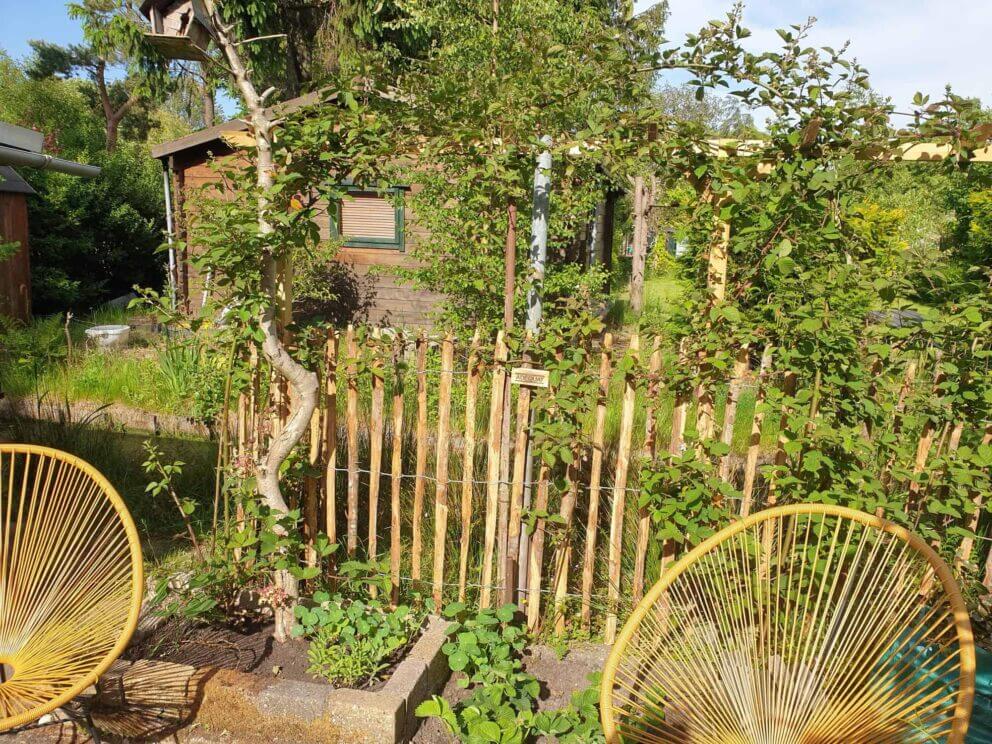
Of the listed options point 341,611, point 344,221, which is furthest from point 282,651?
point 344,221

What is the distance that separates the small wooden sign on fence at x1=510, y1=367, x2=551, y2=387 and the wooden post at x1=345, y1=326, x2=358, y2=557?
25.2 inches

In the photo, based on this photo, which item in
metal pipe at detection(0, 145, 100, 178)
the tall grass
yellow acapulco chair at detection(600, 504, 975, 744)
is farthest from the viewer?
the tall grass

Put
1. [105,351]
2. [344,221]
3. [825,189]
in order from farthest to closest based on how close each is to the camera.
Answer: [344,221], [105,351], [825,189]

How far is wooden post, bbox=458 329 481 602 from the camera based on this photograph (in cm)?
282

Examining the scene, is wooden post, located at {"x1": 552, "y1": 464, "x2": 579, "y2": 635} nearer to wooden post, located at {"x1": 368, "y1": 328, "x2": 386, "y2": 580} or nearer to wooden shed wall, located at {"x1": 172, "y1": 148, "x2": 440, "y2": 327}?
wooden post, located at {"x1": 368, "y1": 328, "x2": 386, "y2": 580}

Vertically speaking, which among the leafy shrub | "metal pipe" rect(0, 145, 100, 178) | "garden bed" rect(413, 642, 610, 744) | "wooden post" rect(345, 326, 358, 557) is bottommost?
"garden bed" rect(413, 642, 610, 744)

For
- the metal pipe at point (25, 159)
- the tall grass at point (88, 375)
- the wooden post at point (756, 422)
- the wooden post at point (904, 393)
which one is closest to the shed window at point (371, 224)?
the tall grass at point (88, 375)

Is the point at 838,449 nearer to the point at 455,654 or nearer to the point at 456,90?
the point at 455,654

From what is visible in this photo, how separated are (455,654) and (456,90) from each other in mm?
2176

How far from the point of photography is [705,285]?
112 inches

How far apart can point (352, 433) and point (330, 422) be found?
13cm

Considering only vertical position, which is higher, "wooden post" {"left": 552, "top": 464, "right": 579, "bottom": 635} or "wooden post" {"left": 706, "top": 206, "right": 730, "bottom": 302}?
"wooden post" {"left": 706, "top": 206, "right": 730, "bottom": 302}

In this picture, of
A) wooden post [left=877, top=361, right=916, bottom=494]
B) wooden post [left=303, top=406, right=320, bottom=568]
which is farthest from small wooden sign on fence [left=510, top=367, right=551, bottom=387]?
wooden post [left=877, top=361, right=916, bottom=494]

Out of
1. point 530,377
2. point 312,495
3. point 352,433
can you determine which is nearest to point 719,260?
point 530,377
